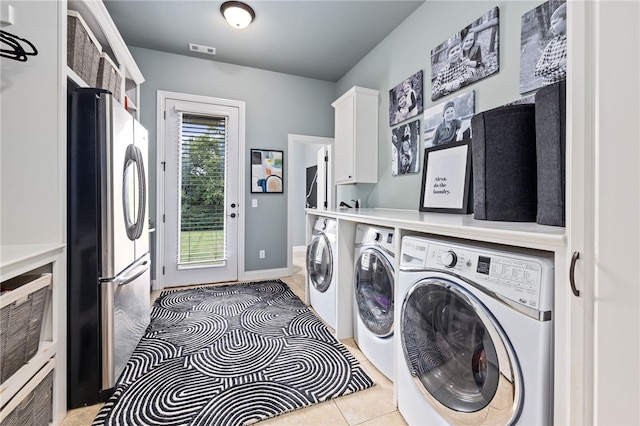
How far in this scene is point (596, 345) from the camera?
2.11 feet

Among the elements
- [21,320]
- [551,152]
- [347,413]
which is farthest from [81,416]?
[551,152]

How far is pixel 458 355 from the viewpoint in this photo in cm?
103

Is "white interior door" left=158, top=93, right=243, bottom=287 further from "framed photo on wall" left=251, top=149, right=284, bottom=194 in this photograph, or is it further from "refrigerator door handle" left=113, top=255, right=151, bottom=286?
"refrigerator door handle" left=113, top=255, right=151, bottom=286

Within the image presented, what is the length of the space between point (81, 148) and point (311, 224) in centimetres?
177

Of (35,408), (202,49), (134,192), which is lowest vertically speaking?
(35,408)

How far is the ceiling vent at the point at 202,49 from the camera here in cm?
311

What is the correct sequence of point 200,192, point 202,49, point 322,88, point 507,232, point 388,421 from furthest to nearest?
point 322,88 < point 200,192 < point 202,49 < point 388,421 < point 507,232

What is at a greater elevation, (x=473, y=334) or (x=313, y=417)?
(x=473, y=334)

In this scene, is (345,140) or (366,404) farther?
(345,140)

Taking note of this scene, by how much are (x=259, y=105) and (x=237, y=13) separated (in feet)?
4.16

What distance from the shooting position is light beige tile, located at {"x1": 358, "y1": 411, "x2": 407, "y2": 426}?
1301 millimetres

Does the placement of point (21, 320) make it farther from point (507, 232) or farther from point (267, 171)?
point (267, 171)

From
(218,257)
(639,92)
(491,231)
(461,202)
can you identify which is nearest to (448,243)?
(491,231)

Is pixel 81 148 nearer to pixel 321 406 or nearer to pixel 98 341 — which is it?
pixel 98 341
